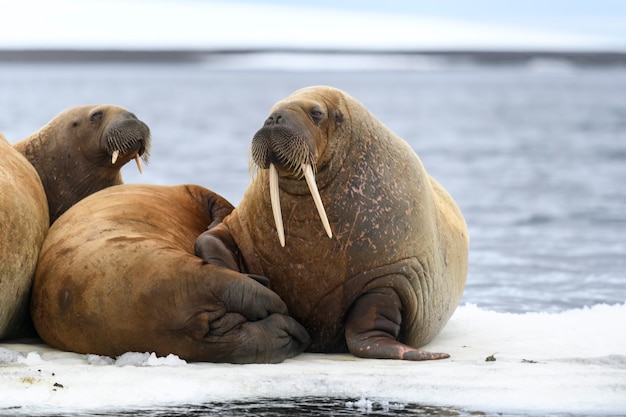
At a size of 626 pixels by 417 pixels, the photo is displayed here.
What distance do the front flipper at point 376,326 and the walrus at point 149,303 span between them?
0.27m

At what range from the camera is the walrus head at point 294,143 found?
6102 millimetres

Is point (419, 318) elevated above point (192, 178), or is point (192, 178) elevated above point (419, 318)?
point (192, 178)

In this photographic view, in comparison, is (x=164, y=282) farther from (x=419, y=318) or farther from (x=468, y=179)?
(x=468, y=179)

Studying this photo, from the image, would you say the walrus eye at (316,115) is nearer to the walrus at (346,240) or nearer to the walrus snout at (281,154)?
the walrus at (346,240)

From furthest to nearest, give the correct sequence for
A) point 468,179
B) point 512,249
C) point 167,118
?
point 167,118, point 468,179, point 512,249

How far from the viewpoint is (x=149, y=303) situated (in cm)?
612

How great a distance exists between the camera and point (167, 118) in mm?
47844

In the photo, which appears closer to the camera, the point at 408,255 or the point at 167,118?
the point at 408,255

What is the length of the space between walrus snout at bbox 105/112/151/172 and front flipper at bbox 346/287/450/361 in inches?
74.1

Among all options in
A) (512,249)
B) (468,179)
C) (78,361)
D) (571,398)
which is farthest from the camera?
(468,179)

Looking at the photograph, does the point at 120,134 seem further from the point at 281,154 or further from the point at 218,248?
the point at 281,154

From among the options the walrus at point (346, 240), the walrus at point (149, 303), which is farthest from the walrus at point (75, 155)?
the walrus at point (346, 240)

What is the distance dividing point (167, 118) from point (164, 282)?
42.1 metres

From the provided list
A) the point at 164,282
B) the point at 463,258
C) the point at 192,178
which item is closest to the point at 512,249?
the point at 463,258
